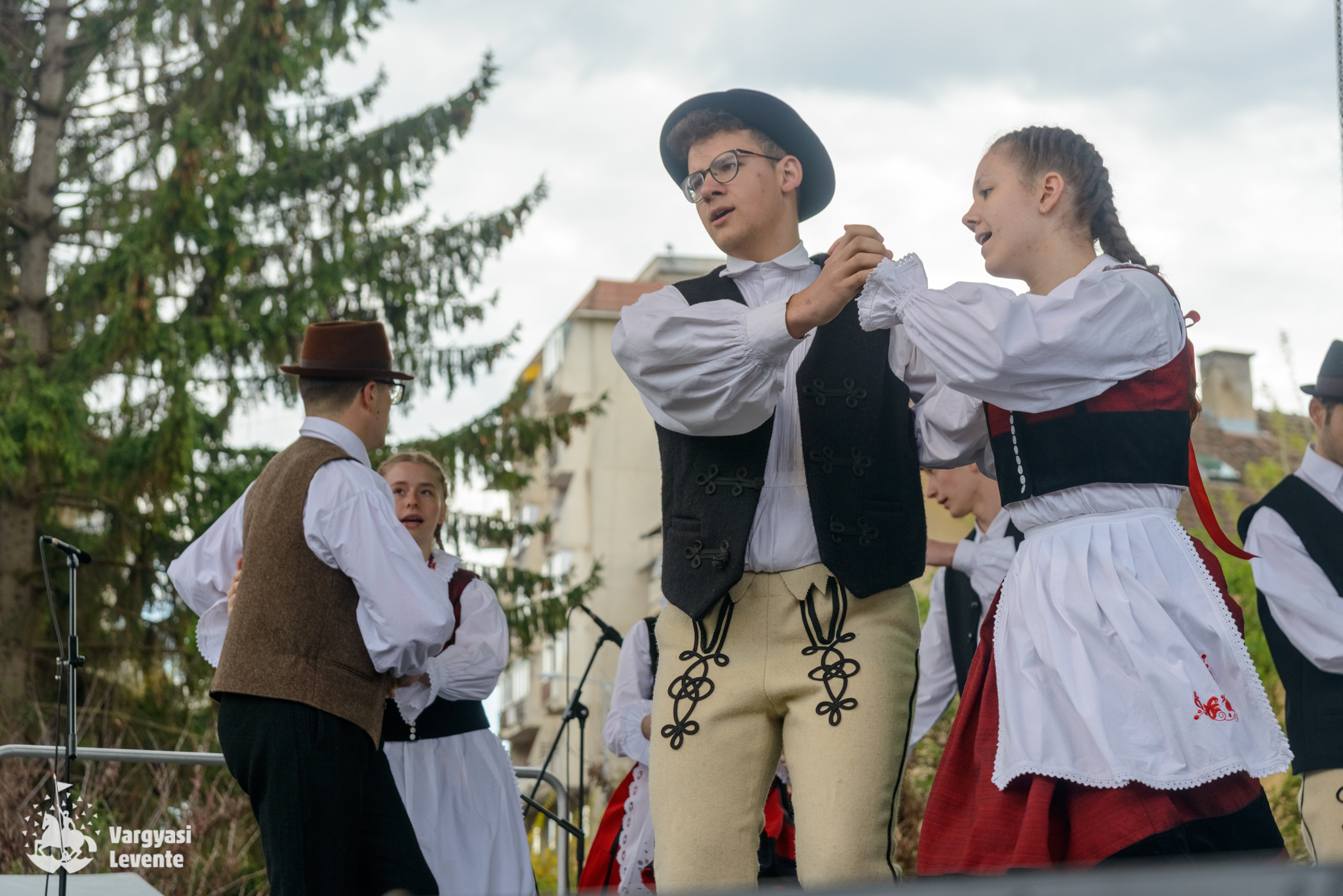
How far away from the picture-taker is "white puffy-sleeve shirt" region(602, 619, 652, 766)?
5.46 metres

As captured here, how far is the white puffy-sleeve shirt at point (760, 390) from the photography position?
262 centimetres

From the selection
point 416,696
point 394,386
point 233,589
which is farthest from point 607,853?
point 394,386

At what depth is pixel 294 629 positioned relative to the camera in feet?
10.8

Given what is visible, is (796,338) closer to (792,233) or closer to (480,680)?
(792,233)

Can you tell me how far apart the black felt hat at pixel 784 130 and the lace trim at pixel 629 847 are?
2.81m

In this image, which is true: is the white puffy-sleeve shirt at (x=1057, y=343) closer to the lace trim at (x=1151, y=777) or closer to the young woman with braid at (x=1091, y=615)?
the young woman with braid at (x=1091, y=615)

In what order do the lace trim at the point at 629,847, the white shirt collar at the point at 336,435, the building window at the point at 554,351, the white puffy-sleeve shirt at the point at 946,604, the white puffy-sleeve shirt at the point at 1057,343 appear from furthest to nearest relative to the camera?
the building window at the point at 554,351 → the lace trim at the point at 629,847 → the white puffy-sleeve shirt at the point at 946,604 → the white shirt collar at the point at 336,435 → the white puffy-sleeve shirt at the point at 1057,343

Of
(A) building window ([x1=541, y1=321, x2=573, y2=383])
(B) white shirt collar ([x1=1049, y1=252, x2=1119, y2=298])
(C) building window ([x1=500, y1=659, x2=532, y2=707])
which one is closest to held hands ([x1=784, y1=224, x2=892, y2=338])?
(B) white shirt collar ([x1=1049, y1=252, x2=1119, y2=298])

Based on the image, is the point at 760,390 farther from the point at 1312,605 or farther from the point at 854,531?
the point at 1312,605

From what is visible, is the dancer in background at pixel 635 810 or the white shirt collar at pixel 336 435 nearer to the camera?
the white shirt collar at pixel 336 435

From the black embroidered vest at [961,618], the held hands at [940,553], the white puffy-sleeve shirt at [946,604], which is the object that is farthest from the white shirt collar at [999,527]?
the held hands at [940,553]

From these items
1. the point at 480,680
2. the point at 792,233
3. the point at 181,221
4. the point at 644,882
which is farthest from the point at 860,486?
the point at 181,221

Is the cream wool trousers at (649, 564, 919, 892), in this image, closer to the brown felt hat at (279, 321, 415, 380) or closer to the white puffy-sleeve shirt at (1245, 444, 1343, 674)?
the brown felt hat at (279, 321, 415, 380)

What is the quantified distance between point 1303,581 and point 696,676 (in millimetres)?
2130
